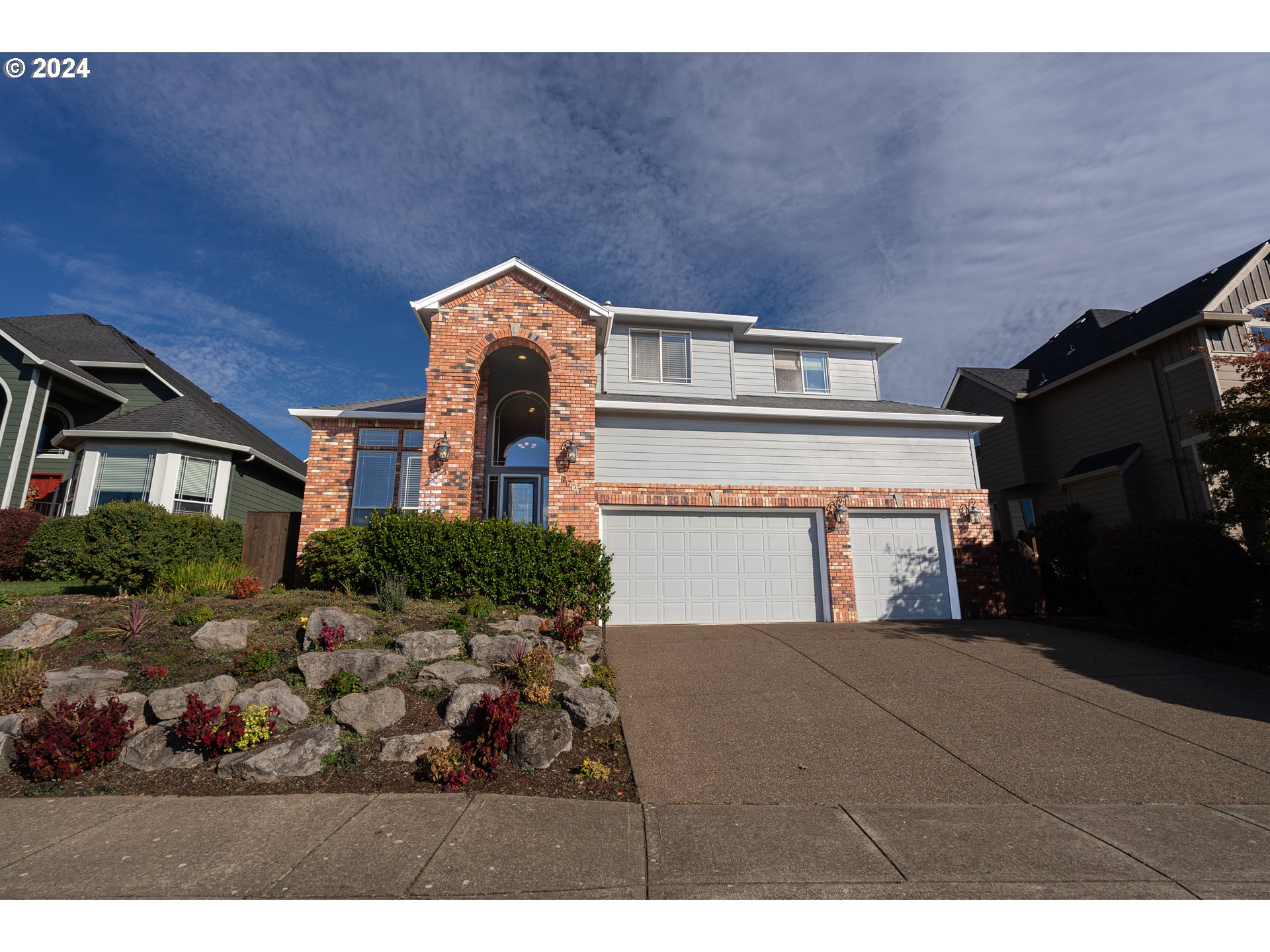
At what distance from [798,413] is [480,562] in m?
7.75

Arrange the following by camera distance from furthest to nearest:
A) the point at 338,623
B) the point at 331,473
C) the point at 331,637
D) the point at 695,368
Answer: the point at 695,368
the point at 331,473
the point at 338,623
the point at 331,637

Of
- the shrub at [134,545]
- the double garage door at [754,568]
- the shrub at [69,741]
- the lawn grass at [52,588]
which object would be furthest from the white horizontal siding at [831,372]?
the lawn grass at [52,588]

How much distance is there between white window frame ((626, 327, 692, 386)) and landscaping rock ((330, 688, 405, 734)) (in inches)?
396

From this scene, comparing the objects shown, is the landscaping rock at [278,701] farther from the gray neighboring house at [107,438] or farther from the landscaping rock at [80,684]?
the gray neighboring house at [107,438]

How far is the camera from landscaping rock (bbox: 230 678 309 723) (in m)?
6.12

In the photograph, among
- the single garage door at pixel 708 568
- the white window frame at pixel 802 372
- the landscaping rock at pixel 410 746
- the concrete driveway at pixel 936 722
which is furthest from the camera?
the white window frame at pixel 802 372

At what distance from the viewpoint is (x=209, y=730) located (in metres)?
5.58

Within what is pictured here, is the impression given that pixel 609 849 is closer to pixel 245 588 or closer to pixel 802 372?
pixel 245 588

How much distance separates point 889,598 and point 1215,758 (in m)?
7.21

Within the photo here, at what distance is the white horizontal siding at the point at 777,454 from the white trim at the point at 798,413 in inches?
8.5

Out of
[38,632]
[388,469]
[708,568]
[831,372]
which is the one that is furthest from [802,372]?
[38,632]

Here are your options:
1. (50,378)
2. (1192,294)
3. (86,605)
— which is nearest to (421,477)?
(86,605)

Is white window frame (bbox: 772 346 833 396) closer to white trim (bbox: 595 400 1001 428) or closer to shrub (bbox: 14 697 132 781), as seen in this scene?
white trim (bbox: 595 400 1001 428)

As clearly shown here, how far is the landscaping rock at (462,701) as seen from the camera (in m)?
6.29
